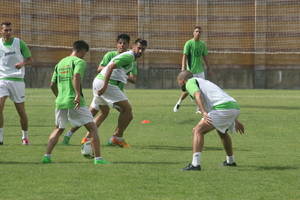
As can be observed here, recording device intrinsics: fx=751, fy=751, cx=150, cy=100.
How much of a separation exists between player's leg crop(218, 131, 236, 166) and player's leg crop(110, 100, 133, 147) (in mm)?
3009

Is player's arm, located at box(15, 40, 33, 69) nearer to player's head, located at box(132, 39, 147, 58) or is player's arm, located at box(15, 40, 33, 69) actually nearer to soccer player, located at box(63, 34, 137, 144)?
soccer player, located at box(63, 34, 137, 144)

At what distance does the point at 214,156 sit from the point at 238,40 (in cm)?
2708

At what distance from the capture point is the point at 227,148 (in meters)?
10.4

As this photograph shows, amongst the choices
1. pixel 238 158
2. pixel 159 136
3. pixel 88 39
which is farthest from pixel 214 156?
pixel 88 39

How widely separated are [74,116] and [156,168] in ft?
4.47

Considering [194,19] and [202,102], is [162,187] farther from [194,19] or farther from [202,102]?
[194,19]

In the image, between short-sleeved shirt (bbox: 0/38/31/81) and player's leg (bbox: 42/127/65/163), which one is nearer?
player's leg (bbox: 42/127/65/163)

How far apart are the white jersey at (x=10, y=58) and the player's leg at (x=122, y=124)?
76.5 inches

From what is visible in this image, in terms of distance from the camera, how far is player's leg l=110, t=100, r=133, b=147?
13.1 metres

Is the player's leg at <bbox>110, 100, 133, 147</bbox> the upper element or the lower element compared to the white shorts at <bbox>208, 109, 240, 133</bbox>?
lower

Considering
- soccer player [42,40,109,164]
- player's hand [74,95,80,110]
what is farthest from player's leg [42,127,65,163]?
player's hand [74,95,80,110]

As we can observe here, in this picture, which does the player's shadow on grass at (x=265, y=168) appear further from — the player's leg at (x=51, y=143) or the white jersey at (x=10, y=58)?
the white jersey at (x=10, y=58)

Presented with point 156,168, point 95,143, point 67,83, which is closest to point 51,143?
point 95,143

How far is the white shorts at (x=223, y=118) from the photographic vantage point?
997 centimetres
